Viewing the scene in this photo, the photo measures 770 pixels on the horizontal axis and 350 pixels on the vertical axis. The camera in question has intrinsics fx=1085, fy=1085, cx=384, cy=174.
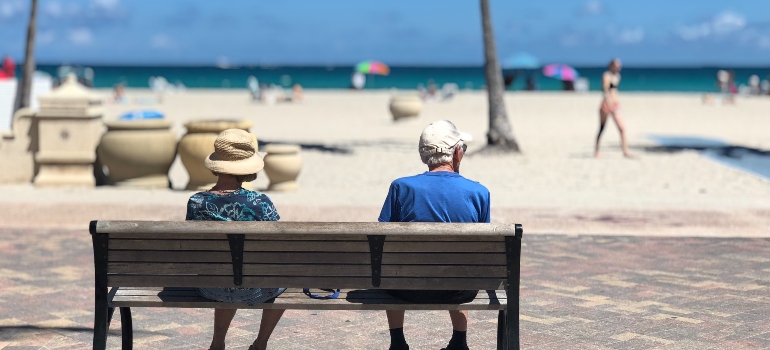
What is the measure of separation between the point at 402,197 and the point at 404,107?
27.4 m

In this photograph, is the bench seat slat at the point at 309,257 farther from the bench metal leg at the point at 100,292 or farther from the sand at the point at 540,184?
the sand at the point at 540,184

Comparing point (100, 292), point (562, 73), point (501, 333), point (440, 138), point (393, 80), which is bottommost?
point (501, 333)

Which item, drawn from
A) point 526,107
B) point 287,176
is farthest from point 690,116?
point 287,176

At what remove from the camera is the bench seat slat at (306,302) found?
4887 mm

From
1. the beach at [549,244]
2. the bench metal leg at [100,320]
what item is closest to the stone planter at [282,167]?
the beach at [549,244]

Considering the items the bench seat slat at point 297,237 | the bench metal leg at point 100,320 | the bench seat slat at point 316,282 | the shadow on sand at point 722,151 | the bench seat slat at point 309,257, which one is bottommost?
the bench metal leg at point 100,320

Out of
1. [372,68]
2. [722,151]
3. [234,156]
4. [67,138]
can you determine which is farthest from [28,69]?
[372,68]

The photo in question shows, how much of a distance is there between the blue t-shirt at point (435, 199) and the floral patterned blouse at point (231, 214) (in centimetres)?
58

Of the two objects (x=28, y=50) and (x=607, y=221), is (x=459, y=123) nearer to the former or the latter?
(x=28, y=50)

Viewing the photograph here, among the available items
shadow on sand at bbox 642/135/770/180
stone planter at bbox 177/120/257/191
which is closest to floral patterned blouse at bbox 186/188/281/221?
stone planter at bbox 177/120/257/191

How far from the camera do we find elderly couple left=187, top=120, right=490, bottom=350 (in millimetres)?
5020

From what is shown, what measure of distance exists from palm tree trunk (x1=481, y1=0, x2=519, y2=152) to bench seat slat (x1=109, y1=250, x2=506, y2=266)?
1472 cm

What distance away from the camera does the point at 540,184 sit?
607 inches

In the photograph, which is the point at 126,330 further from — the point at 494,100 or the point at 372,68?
the point at 372,68
